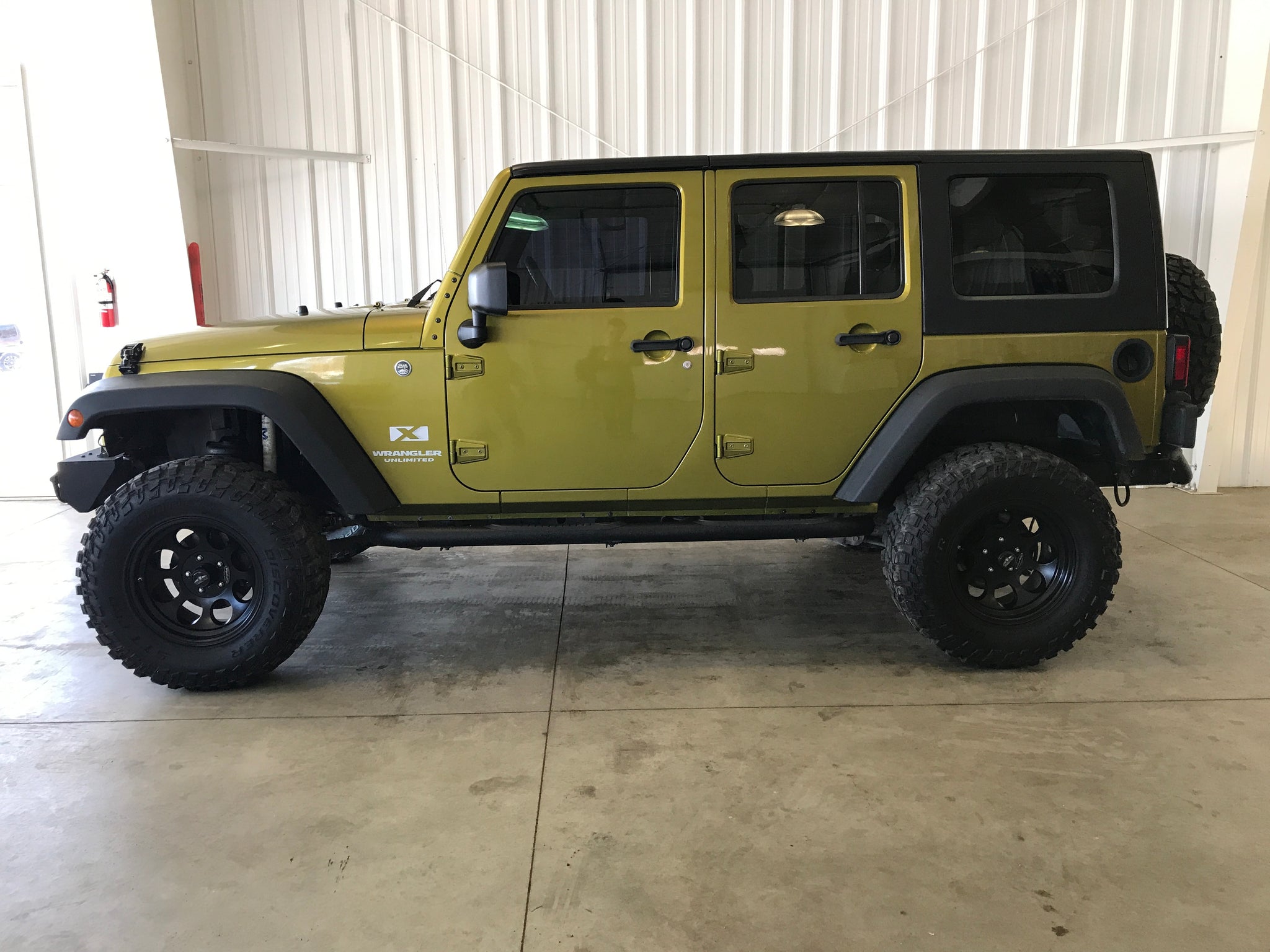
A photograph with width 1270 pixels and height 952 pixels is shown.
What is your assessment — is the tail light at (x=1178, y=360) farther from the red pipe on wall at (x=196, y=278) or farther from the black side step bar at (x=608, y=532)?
the red pipe on wall at (x=196, y=278)

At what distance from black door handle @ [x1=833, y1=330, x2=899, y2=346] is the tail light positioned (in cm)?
104

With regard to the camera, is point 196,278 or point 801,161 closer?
point 801,161

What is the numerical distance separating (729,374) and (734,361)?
0.05m

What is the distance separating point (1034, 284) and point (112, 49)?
654 cm

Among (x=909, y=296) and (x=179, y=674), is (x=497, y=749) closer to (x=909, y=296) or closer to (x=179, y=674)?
(x=179, y=674)

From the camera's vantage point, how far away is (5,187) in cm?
649

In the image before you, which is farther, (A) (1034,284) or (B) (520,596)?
(B) (520,596)

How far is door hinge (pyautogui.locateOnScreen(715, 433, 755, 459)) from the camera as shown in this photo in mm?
3189

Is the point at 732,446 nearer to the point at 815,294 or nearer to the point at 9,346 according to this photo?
the point at 815,294

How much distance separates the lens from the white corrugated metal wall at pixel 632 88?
6137 millimetres

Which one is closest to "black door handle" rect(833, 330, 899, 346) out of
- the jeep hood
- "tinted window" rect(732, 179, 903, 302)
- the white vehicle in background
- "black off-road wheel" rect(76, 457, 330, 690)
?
"tinted window" rect(732, 179, 903, 302)

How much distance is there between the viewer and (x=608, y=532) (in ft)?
10.8

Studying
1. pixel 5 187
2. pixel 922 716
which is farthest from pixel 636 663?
pixel 5 187

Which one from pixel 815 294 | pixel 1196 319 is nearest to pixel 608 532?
pixel 815 294
